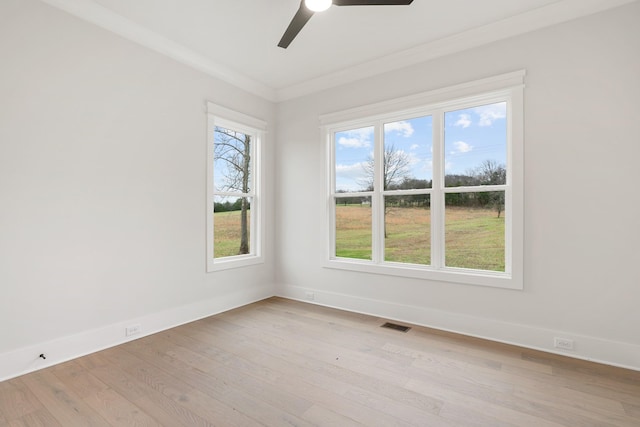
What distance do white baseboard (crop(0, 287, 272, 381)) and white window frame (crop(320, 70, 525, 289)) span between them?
1.64 meters

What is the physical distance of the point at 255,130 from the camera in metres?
4.38

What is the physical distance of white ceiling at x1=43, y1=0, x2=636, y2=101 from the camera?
8.81 ft

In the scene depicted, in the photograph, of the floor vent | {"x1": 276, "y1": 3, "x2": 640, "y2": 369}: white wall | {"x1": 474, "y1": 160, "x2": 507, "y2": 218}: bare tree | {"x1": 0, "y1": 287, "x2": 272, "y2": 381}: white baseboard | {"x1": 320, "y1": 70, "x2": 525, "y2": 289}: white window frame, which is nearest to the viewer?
{"x1": 0, "y1": 287, "x2": 272, "y2": 381}: white baseboard

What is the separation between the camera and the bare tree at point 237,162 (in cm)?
404

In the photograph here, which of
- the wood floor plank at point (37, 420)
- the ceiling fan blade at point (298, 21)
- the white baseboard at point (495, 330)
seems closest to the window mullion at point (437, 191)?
the white baseboard at point (495, 330)

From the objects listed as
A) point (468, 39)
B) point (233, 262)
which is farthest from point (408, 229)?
point (233, 262)

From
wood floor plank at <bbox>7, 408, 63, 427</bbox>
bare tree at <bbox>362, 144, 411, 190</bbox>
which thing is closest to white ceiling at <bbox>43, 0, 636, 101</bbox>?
bare tree at <bbox>362, 144, 411, 190</bbox>

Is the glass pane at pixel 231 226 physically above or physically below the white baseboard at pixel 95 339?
above

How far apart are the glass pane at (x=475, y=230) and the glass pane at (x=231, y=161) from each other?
2.67 metres

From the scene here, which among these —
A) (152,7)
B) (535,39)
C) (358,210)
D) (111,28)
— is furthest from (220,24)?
(535,39)

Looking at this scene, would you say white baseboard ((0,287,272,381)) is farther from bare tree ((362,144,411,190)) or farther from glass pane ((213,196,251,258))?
bare tree ((362,144,411,190))

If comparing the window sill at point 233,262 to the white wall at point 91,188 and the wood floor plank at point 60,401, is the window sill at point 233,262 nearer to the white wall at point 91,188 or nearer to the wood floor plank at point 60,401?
the white wall at point 91,188

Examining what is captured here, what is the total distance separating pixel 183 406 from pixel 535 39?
4.11 meters

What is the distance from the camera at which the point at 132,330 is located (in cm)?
299
